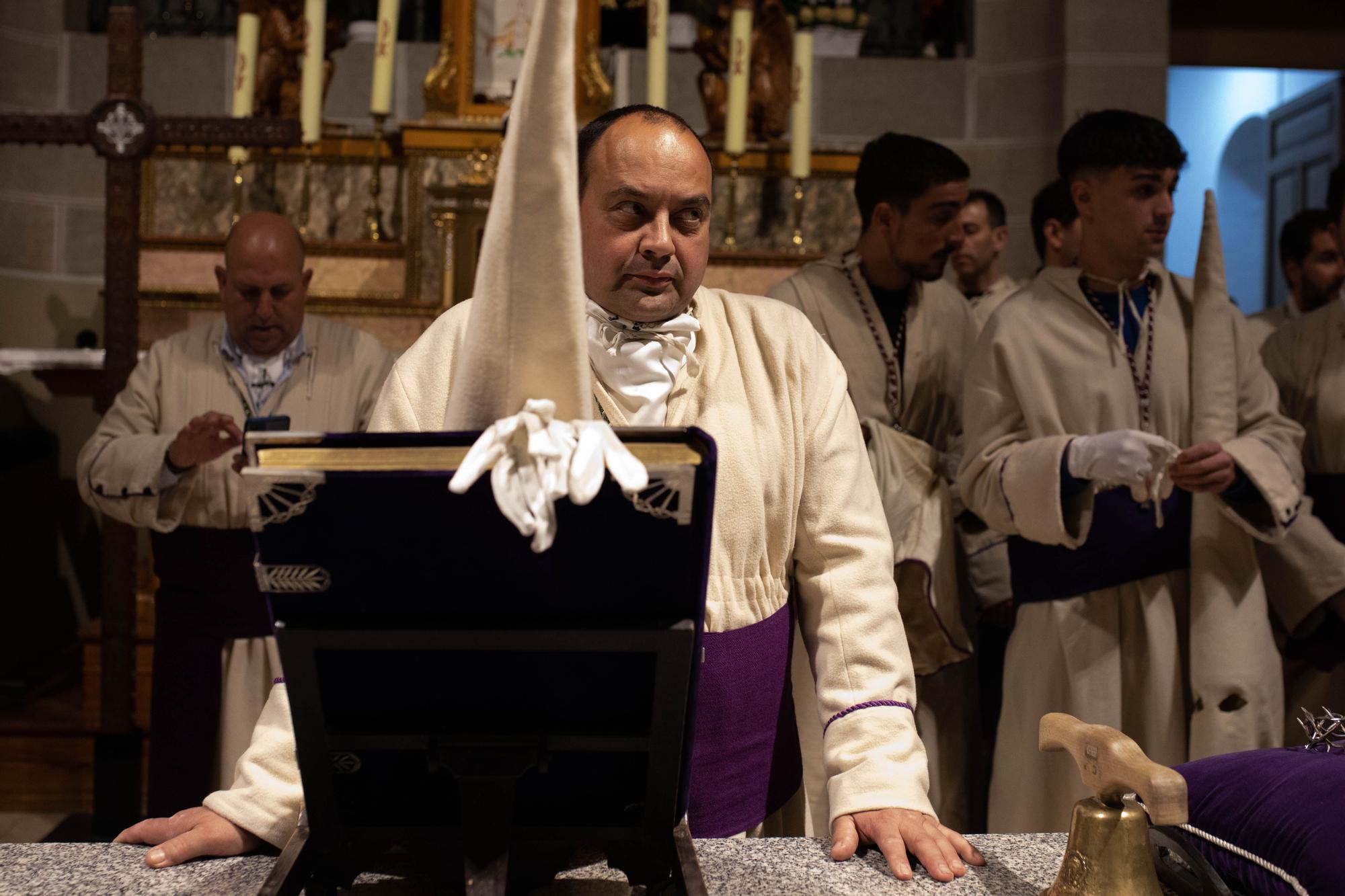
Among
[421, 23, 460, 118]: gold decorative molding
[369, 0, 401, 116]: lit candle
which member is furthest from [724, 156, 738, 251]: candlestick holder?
[369, 0, 401, 116]: lit candle

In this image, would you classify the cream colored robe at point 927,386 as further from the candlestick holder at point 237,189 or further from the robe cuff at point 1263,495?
the candlestick holder at point 237,189

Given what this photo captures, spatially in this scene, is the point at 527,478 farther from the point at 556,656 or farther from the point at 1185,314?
the point at 1185,314

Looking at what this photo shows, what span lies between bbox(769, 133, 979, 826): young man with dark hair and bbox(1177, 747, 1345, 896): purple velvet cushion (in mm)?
2060

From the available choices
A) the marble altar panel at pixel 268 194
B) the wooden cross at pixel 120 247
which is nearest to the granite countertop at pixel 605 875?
the wooden cross at pixel 120 247

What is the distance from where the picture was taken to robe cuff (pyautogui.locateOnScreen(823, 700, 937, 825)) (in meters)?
1.62

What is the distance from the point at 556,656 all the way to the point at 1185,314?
9.24 feet

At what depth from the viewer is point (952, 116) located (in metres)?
6.92

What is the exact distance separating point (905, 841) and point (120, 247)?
318 centimetres

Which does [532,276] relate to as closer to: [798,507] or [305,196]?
[798,507]

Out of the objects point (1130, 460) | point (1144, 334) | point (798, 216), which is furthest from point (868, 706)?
point (798, 216)

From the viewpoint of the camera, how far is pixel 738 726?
1.96 meters

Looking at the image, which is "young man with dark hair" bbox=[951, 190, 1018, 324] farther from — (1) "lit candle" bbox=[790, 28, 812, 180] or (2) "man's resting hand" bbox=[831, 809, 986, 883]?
(2) "man's resting hand" bbox=[831, 809, 986, 883]

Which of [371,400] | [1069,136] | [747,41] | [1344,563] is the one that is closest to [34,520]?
[371,400]

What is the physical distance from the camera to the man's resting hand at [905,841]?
1.49 m
